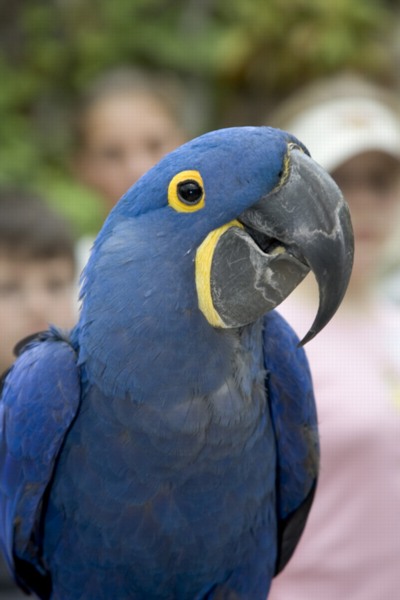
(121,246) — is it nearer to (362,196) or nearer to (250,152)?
(250,152)

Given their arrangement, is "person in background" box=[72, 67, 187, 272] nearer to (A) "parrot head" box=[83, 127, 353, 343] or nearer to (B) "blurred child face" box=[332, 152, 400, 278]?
(B) "blurred child face" box=[332, 152, 400, 278]

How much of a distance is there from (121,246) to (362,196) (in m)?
1.13

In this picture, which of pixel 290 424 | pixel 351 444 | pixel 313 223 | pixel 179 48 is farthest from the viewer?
pixel 179 48

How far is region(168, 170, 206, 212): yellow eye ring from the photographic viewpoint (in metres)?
1.58

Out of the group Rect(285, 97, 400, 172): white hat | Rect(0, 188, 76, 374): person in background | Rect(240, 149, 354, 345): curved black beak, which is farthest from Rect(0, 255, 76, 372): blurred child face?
Rect(240, 149, 354, 345): curved black beak

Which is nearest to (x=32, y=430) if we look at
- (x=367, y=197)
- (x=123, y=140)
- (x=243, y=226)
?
(x=243, y=226)

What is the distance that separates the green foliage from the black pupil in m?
4.07

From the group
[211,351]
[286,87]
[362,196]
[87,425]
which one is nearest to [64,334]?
[87,425]

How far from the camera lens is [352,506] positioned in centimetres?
223

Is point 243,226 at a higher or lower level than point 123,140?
lower

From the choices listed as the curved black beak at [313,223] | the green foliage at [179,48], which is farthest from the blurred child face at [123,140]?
the green foliage at [179,48]

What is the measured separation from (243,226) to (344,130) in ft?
3.66

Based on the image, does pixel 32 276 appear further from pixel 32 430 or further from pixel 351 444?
pixel 351 444

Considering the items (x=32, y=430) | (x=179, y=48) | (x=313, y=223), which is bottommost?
(x=32, y=430)
